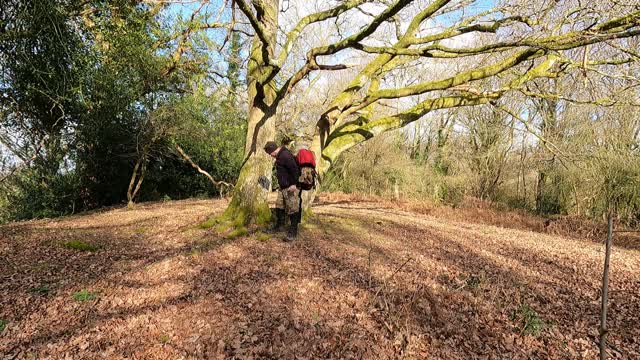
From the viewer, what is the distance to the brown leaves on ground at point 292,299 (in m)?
3.92

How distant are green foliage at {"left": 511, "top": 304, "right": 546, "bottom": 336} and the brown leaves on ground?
1cm

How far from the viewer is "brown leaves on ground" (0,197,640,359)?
392 centimetres

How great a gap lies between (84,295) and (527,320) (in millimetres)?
5585

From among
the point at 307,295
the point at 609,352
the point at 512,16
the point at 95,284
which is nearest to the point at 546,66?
the point at 512,16

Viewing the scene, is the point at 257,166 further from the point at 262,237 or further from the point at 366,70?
the point at 366,70

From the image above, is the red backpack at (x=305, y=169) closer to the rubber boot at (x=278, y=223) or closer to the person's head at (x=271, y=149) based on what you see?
the person's head at (x=271, y=149)

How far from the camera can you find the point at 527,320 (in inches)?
179

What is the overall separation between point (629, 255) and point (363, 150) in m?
15.0

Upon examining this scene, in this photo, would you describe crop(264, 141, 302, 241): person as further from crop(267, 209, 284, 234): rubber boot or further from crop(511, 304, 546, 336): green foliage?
crop(511, 304, 546, 336): green foliage

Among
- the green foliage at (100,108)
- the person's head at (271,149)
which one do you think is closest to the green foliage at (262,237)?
the person's head at (271,149)

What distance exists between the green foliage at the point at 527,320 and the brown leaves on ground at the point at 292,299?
0.01m

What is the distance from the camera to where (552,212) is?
17328 millimetres

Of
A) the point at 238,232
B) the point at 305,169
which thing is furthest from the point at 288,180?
the point at 238,232

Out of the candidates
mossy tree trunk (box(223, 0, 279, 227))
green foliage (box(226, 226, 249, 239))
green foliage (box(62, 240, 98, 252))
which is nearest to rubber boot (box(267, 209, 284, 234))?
mossy tree trunk (box(223, 0, 279, 227))
